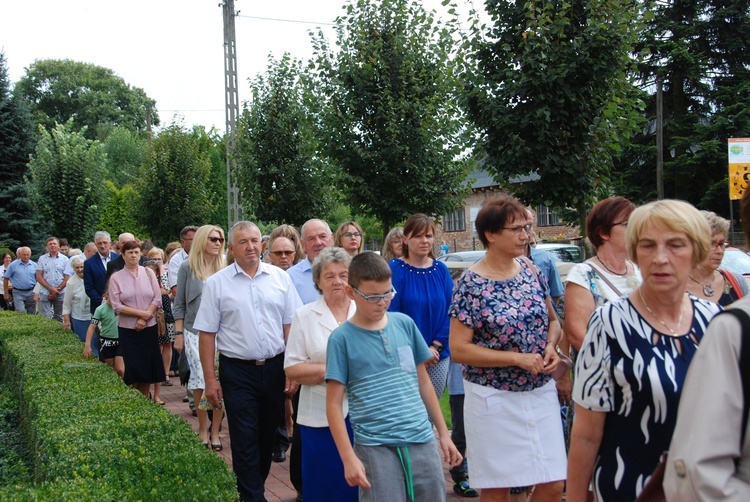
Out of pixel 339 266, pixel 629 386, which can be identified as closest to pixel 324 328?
pixel 339 266

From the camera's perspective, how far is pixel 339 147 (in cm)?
1279

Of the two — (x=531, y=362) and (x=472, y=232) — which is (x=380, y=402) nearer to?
(x=531, y=362)

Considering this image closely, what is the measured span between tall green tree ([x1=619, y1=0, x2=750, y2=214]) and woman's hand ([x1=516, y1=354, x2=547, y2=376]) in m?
32.1

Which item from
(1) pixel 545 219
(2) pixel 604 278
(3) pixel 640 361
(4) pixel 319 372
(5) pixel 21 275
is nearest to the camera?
(3) pixel 640 361

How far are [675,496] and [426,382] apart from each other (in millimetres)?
2302

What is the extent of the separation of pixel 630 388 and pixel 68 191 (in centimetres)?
2526

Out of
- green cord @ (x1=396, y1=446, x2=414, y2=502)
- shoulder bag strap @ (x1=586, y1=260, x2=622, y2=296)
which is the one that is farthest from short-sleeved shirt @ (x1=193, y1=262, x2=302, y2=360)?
shoulder bag strap @ (x1=586, y1=260, x2=622, y2=296)

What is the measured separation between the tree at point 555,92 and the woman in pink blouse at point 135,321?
15.8ft

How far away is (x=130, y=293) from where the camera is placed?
885 centimetres

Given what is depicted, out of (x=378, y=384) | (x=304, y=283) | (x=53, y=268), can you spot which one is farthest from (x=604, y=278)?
(x=53, y=268)

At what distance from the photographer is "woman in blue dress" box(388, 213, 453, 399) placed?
587 centimetres

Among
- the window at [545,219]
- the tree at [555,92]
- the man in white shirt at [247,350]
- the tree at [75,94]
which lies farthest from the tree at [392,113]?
the tree at [75,94]

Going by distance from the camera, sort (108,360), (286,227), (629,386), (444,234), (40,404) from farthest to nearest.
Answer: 1. (444,234)
2. (108,360)
3. (286,227)
4. (40,404)
5. (629,386)

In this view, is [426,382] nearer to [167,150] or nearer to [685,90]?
[167,150]
